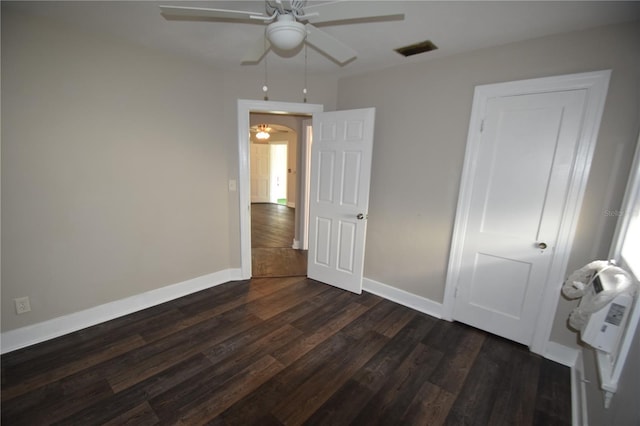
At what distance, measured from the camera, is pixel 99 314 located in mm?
2439

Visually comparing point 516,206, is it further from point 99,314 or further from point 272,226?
point 272,226

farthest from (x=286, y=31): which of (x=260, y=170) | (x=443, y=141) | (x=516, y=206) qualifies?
(x=260, y=170)

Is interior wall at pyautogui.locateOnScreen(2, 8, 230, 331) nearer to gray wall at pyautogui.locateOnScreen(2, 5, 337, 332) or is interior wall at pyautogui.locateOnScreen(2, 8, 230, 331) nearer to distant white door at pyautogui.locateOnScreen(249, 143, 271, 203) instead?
gray wall at pyautogui.locateOnScreen(2, 5, 337, 332)

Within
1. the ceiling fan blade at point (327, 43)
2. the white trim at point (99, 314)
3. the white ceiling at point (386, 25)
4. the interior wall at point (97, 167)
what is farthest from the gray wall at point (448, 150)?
the white trim at point (99, 314)

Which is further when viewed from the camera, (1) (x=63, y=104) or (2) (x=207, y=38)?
(2) (x=207, y=38)

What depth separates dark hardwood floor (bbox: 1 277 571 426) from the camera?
163 cm

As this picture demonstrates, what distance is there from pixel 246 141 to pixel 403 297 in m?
2.45

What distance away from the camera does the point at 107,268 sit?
2.45m

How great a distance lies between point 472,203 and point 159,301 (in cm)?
318

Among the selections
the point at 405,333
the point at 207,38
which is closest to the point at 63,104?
the point at 207,38

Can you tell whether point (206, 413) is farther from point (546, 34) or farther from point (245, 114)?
point (546, 34)

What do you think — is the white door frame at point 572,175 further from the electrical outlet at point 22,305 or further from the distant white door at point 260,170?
the distant white door at point 260,170

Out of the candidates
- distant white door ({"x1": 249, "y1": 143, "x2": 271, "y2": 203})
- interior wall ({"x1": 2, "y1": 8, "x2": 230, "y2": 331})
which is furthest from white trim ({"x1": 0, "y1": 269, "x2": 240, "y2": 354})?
distant white door ({"x1": 249, "y1": 143, "x2": 271, "y2": 203})

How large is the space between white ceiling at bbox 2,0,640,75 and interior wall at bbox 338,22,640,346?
14 cm
